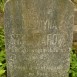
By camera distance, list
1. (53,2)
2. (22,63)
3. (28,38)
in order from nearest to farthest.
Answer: (53,2)
(28,38)
(22,63)

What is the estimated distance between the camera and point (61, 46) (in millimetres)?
3148

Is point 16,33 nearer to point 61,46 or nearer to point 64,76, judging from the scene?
point 61,46

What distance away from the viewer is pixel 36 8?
9.46 ft

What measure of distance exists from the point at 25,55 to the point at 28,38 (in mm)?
298

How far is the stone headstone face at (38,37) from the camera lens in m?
2.89

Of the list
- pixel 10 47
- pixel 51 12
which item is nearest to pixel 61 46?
pixel 51 12

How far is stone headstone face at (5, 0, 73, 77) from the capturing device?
289cm

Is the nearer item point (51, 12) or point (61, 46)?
point (51, 12)

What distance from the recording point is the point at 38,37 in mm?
3059

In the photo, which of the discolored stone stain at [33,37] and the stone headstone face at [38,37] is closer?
the stone headstone face at [38,37]

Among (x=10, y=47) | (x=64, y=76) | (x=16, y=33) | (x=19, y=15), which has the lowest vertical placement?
(x=64, y=76)

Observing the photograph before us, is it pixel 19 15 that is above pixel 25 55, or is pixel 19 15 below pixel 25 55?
above

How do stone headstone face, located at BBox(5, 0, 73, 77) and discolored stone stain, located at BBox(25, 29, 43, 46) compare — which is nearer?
stone headstone face, located at BBox(5, 0, 73, 77)

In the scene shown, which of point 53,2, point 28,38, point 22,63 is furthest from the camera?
point 22,63
